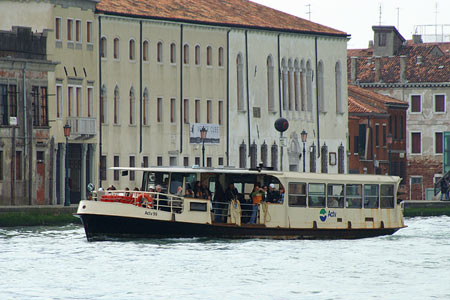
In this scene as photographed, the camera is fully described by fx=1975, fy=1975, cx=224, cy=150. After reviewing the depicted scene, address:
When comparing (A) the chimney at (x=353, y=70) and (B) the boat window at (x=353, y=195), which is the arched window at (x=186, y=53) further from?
(A) the chimney at (x=353, y=70)

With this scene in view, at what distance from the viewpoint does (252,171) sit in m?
58.3

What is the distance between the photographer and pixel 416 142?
11950 centimetres

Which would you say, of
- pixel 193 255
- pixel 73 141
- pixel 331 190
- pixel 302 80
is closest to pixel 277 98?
pixel 302 80

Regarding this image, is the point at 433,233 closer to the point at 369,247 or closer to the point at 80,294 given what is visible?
the point at 369,247

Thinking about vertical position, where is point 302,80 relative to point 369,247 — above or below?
above

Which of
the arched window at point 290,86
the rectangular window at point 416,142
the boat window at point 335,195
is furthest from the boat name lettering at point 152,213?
the rectangular window at point 416,142

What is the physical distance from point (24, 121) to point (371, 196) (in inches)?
785

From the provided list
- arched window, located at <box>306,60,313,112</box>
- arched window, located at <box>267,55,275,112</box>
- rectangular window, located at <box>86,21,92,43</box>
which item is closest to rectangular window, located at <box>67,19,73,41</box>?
rectangular window, located at <box>86,21,92,43</box>

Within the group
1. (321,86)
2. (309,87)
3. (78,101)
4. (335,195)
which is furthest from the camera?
(321,86)

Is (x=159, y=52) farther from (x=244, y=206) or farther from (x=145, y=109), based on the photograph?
(x=244, y=206)

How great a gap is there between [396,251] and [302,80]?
136 ft

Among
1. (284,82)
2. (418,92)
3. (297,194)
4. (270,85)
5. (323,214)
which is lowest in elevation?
(323,214)

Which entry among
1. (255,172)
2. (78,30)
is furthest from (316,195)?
(78,30)

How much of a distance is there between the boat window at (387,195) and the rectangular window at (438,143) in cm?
5710
